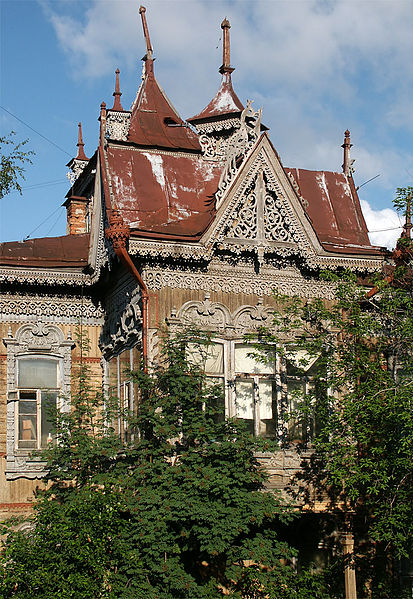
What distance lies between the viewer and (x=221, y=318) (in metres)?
15.3

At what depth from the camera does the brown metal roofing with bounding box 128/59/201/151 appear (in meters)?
17.8

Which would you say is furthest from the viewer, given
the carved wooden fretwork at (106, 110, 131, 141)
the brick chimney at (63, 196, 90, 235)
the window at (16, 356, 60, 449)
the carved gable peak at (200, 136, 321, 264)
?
the brick chimney at (63, 196, 90, 235)

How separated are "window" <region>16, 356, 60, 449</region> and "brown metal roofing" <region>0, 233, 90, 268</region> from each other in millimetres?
1835

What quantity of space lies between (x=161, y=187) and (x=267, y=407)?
474cm

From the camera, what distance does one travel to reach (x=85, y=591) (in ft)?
39.8

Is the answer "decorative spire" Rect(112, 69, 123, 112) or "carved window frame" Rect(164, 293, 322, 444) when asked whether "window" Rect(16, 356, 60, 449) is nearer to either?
"carved window frame" Rect(164, 293, 322, 444)

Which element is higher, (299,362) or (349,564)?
(299,362)

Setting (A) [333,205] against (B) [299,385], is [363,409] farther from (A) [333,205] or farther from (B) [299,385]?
(A) [333,205]

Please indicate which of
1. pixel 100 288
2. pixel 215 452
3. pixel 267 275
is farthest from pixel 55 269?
pixel 215 452

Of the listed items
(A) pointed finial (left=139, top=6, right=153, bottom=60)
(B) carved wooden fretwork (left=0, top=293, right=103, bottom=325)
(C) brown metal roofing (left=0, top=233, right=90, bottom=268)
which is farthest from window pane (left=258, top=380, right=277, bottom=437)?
(A) pointed finial (left=139, top=6, right=153, bottom=60)

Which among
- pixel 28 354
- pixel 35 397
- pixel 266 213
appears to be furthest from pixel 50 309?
pixel 266 213

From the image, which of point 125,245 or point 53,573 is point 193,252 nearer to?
point 125,245

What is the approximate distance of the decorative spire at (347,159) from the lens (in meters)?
18.9

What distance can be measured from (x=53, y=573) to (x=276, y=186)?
25.0 feet
